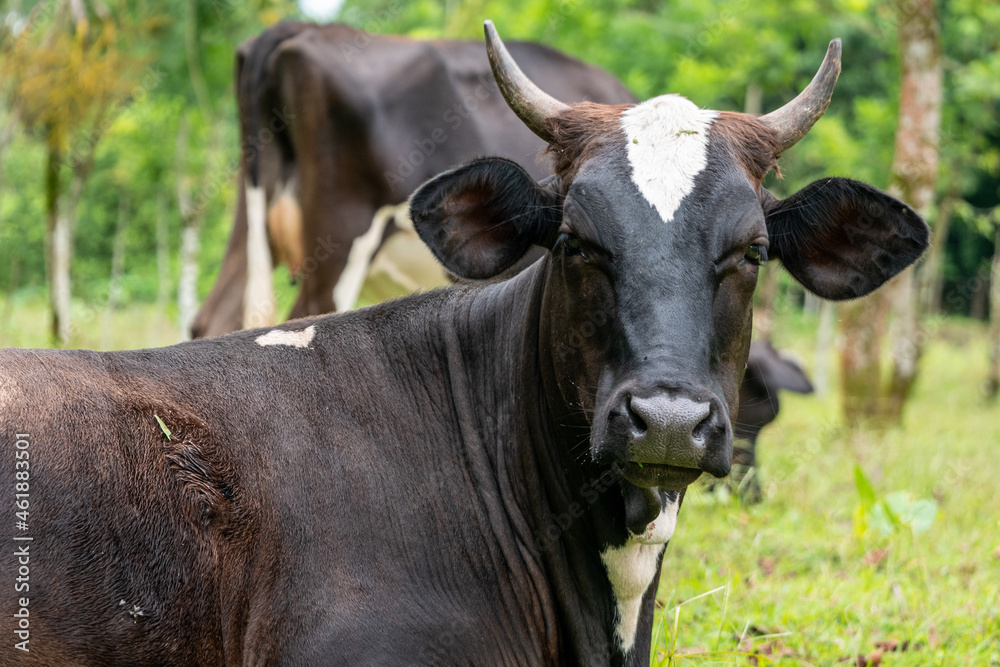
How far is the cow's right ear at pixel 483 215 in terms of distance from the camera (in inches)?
132

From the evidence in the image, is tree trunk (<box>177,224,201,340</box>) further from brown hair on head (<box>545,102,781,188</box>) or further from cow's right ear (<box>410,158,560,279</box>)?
brown hair on head (<box>545,102,781,188</box>)

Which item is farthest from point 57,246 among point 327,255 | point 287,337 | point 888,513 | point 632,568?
point 632,568

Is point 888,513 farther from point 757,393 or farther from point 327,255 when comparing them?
point 327,255

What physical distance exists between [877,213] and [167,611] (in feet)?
8.89

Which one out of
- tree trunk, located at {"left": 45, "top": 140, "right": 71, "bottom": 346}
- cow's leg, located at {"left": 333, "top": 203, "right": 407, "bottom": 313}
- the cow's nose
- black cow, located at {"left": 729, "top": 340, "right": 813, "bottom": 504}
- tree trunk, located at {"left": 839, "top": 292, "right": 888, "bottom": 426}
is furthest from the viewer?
tree trunk, located at {"left": 45, "top": 140, "right": 71, "bottom": 346}

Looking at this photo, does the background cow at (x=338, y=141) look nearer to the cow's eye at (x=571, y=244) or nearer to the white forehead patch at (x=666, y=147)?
the white forehead patch at (x=666, y=147)

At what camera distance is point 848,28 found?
21.9 meters

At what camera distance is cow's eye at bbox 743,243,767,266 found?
3.15 metres

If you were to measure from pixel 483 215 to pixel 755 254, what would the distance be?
3.16 feet

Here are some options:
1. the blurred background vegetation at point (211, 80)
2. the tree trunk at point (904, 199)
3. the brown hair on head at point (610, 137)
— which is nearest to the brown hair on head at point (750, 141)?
the brown hair on head at point (610, 137)

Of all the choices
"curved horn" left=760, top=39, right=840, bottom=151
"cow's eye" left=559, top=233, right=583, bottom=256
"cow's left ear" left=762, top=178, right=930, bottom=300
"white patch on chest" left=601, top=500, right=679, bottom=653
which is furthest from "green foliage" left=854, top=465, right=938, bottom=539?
"cow's eye" left=559, top=233, right=583, bottom=256

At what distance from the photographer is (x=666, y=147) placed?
318 centimetres

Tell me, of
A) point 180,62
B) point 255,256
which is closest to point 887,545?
point 255,256

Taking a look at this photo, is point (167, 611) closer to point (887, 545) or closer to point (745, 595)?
point (745, 595)
